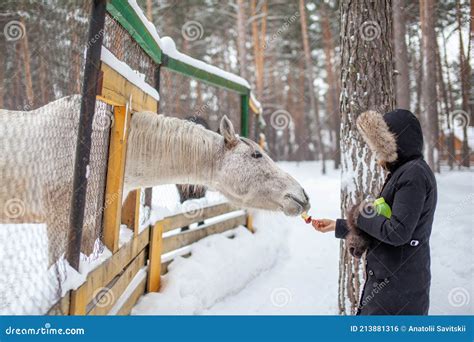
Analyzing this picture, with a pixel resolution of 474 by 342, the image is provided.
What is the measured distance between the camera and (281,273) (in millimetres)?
5059

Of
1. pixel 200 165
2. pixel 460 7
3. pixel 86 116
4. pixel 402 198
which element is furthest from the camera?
pixel 460 7

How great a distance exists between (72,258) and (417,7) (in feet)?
35.6

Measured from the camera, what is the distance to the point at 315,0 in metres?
14.2

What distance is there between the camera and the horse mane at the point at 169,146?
9.64 ft

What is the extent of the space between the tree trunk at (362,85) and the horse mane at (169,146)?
3.88 feet

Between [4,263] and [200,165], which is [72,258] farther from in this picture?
[200,165]

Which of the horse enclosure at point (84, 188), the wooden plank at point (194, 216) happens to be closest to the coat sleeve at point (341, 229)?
the horse enclosure at point (84, 188)

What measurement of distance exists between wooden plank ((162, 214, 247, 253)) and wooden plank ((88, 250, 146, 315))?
2.01 feet

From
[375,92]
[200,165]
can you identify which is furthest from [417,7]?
[200,165]

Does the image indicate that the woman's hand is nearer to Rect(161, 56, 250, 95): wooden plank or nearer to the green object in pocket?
the green object in pocket

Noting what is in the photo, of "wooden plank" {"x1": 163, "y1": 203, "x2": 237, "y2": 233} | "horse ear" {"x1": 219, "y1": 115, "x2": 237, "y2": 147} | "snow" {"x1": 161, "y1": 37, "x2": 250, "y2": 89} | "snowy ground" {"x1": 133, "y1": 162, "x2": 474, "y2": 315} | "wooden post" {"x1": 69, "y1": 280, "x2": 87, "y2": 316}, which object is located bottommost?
"snowy ground" {"x1": 133, "y1": 162, "x2": 474, "y2": 315}

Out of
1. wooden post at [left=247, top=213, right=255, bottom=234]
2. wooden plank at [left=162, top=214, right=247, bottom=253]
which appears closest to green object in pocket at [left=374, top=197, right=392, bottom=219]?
wooden plank at [left=162, top=214, right=247, bottom=253]

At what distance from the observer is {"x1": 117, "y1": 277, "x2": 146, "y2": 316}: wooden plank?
2.71 meters

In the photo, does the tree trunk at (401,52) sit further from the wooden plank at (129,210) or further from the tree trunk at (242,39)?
the wooden plank at (129,210)
